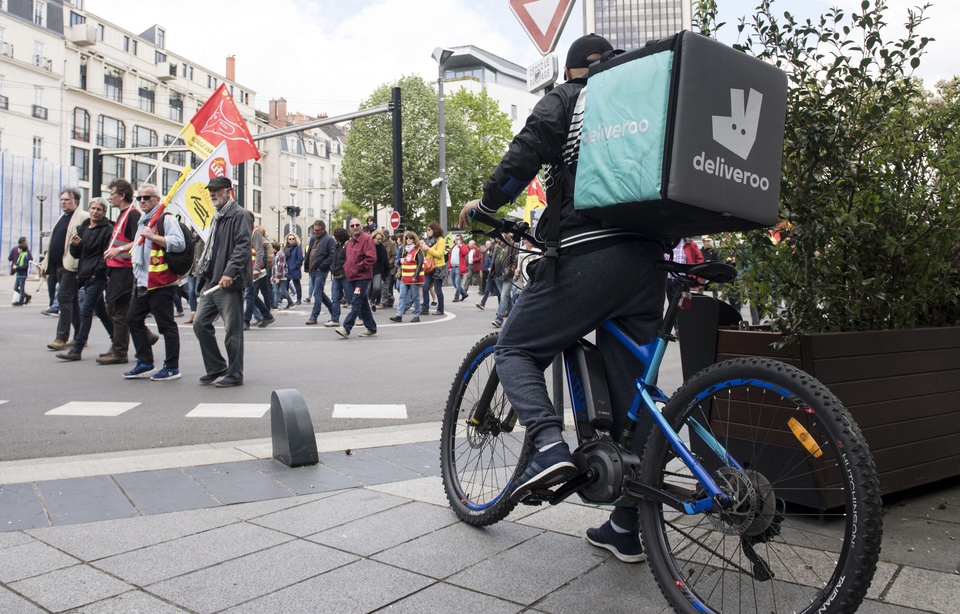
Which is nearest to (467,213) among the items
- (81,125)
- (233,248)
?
(233,248)

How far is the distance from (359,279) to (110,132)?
5714 cm

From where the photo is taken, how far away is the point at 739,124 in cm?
258

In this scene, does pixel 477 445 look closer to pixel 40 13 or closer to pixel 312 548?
pixel 312 548

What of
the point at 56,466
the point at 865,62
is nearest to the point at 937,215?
the point at 865,62

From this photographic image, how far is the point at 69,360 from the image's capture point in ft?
32.2

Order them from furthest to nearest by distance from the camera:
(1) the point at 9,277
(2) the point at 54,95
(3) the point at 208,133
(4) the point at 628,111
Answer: (2) the point at 54,95 < (1) the point at 9,277 < (3) the point at 208,133 < (4) the point at 628,111

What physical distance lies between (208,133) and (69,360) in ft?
13.2

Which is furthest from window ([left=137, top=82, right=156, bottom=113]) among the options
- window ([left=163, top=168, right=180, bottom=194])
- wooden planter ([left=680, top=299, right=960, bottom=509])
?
wooden planter ([left=680, top=299, right=960, bottom=509])

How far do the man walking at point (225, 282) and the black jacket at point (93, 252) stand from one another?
198 cm

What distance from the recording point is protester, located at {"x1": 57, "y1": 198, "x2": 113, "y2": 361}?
969 centimetres

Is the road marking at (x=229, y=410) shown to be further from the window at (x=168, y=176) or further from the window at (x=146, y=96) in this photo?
the window at (x=168, y=176)

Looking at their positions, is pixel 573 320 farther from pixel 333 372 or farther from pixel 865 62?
pixel 333 372

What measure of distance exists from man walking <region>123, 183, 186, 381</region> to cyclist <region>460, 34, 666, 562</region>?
Result: 6075mm

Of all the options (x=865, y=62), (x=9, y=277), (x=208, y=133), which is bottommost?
(x=9, y=277)
